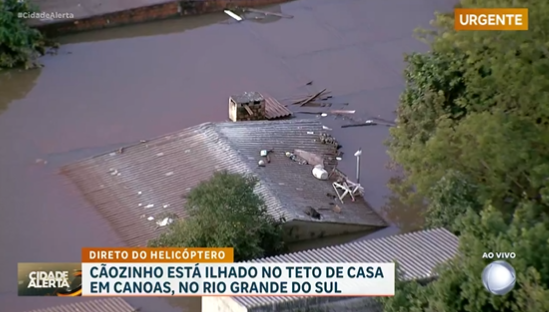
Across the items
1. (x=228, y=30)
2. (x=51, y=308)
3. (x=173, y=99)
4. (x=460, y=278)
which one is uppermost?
(x=228, y=30)

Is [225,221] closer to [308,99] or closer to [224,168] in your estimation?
[224,168]

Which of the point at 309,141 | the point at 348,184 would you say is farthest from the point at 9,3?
the point at 348,184

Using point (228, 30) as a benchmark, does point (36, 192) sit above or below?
below

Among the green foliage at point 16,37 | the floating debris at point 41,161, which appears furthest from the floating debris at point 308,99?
the green foliage at point 16,37

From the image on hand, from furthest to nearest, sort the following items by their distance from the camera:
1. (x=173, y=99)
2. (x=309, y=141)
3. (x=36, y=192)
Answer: (x=173, y=99), (x=309, y=141), (x=36, y=192)

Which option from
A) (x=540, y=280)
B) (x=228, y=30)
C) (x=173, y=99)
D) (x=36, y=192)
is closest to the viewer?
(x=540, y=280)

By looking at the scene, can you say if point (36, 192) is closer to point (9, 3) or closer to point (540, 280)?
point (9, 3)

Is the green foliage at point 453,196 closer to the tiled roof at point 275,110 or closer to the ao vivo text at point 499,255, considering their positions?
the ao vivo text at point 499,255

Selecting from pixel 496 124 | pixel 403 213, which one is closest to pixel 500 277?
pixel 496 124
